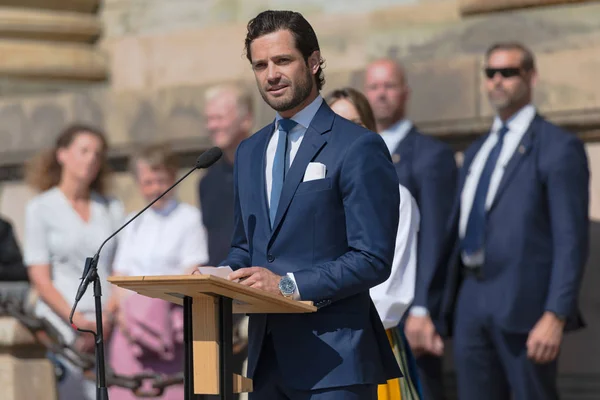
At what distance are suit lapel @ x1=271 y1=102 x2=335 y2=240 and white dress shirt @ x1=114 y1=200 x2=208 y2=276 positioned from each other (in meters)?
3.44

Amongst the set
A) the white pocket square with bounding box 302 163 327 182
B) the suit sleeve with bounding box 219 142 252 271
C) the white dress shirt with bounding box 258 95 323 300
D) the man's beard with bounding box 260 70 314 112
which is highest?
the man's beard with bounding box 260 70 314 112

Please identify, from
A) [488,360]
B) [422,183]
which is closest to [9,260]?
[422,183]

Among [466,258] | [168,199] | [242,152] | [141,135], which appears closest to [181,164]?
[141,135]

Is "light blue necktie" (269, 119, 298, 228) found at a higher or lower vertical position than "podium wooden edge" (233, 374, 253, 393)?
higher

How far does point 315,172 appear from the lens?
4648 mm

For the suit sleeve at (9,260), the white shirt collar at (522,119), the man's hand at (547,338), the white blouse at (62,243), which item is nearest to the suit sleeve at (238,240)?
the man's hand at (547,338)

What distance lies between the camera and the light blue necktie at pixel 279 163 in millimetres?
4723

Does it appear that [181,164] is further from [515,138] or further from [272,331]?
[272,331]

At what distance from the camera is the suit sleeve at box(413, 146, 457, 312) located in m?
7.54

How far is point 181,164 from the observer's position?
10094 millimetres

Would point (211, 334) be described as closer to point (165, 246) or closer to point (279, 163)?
point (279, 163)

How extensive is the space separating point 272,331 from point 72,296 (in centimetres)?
376

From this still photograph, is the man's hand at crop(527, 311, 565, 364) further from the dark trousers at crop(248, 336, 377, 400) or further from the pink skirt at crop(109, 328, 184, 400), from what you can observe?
the dark trousers at crop(248, 336, 377, 400)

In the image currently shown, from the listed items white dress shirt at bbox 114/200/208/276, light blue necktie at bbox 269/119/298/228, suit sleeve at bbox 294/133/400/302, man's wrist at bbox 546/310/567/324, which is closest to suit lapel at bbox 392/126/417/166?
man's wrist at bbox 546/310/567/324
